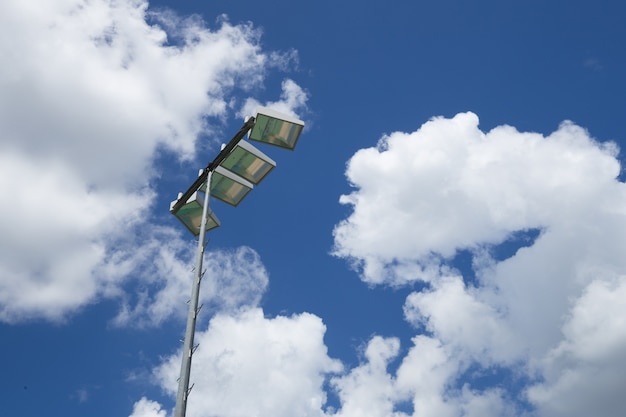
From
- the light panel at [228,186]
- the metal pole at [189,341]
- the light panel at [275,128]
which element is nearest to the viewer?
the metal pole at [189,341]

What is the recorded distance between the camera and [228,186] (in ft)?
44.0

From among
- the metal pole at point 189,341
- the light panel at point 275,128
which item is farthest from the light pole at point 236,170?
the metal pole at point 189,341

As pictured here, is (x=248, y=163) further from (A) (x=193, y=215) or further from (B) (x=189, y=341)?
(B) (x=189, y=341)

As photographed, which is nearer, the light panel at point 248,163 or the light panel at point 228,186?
the light panel at point 248,163

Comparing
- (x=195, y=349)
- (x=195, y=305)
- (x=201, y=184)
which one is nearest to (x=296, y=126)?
(x=201, y=184)

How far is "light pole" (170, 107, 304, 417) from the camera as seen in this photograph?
12586 millimetres

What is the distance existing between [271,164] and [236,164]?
0.86 m

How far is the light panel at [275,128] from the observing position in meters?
12.4

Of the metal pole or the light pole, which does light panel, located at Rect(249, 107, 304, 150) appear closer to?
the light pole

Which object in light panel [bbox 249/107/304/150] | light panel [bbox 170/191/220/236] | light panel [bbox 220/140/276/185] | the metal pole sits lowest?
the metal pole

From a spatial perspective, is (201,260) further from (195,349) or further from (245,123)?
(245,123)

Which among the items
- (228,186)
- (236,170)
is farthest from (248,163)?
(228,186)

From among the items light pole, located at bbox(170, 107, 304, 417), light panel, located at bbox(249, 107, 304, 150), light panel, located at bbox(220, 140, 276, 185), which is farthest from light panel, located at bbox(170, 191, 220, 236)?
light panel, located at bbox(249, 107, 304, 150)

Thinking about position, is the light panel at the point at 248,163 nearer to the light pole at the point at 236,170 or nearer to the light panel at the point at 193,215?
the light pole at the point at 236,170
